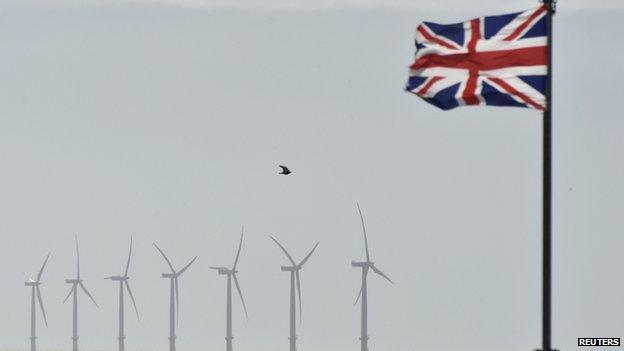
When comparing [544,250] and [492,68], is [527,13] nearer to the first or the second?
[492,68]

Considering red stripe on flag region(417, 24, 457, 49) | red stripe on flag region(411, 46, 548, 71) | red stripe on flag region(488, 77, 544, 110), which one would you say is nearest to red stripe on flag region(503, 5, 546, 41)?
red stripe on flag region(411, 46, 548, 71)

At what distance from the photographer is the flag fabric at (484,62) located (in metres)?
59.5

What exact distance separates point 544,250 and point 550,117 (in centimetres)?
378

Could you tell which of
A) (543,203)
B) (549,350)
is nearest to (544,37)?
(543,203)

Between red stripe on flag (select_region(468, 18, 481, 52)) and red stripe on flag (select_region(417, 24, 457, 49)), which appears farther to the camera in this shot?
red stripe on flag (select_region(417, 24, 457, 49))

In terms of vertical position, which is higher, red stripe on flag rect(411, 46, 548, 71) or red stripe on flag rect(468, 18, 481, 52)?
red stripe on flag rect(468, 18, 481, 52)

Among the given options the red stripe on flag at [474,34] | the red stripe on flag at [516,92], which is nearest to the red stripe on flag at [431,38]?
the red stripe on flag at [474,34]

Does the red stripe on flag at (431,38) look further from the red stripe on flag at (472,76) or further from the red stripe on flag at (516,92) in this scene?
the red stripe on flag at (516,92)

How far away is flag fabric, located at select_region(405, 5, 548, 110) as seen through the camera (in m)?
59.5

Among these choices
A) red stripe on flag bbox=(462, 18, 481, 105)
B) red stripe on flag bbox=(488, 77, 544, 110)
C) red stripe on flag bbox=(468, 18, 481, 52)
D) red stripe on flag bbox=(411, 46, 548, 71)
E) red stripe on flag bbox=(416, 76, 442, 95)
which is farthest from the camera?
red stripe on flag bbox=(416, 76, 442, 95)

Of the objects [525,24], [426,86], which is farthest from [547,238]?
[426,86]

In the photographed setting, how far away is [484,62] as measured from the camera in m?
60.8

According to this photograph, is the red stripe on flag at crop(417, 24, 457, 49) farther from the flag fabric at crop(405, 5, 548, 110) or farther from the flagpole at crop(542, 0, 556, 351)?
the flagpole at crop(542, 0, 556, 351)

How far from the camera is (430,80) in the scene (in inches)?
2451
